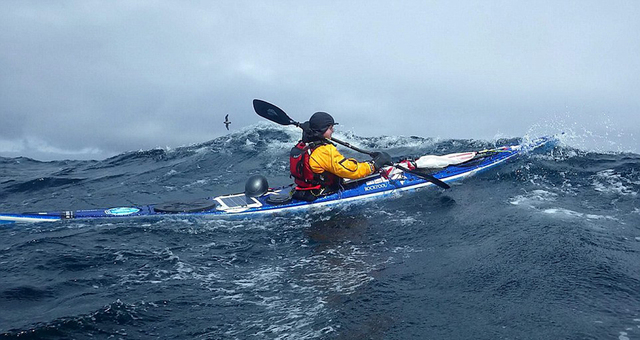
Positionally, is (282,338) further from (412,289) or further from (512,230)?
(512,230)

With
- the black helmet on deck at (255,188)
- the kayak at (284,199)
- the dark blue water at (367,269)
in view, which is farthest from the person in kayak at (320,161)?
the black helmet on deck at (255,188)

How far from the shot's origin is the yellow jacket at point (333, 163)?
818 centimetres

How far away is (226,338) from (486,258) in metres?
3.57

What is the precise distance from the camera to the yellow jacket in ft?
26.8

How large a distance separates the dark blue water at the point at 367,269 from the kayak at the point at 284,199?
23 centimetres

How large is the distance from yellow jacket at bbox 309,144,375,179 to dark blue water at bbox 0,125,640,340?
2.67ft

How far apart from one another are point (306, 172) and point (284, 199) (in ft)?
2.37

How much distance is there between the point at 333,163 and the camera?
816 cm

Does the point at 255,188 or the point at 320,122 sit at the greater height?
the point at 320,122

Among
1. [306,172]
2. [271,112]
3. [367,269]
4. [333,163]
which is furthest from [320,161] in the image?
[367,269]

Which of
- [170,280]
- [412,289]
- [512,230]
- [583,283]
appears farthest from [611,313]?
[170,280]

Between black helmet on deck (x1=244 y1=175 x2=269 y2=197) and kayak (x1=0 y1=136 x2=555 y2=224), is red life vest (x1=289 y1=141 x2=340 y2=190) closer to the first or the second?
kayak (x1=0 y1=136 x2=555 y2=224)

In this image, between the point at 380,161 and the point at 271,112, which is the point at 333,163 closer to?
the point at 380,161

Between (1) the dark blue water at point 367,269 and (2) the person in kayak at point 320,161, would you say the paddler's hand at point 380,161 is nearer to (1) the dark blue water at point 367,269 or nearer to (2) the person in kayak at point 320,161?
(2) the person in kayak at point 320,161
